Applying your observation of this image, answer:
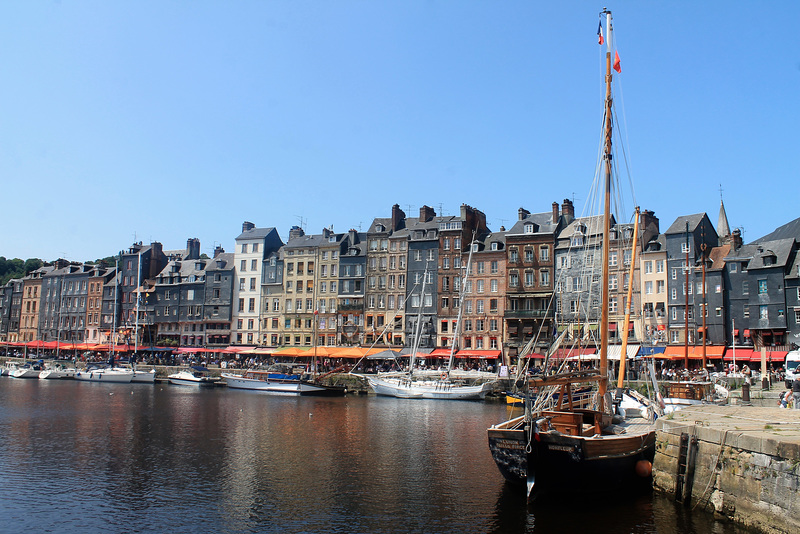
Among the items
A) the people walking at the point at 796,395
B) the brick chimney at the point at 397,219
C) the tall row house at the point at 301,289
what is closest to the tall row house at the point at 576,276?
the brick chimney at the point at 397,219

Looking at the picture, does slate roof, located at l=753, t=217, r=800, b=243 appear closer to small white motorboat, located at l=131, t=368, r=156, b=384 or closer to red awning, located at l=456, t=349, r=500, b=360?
red awning, located at l=456, t=349, r=500, b=360

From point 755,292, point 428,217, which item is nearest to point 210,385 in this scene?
point 428,217

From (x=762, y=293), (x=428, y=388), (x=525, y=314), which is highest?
(x=762, y=293)

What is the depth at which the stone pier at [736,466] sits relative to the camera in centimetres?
1474

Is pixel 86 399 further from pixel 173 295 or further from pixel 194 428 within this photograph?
pixel 173 295

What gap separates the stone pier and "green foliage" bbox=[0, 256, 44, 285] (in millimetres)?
157891

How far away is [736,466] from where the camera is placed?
1666cm

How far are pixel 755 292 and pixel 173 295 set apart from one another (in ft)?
256

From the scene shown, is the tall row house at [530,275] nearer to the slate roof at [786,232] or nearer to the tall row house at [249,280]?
the slate roof at [786,232]

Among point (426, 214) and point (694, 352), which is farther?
point (426, 214)

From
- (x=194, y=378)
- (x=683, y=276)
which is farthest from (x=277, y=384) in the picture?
(x=683, y=276)

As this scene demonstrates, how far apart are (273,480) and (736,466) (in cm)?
1546

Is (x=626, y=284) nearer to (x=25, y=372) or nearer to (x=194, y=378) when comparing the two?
(x=194, y=378)

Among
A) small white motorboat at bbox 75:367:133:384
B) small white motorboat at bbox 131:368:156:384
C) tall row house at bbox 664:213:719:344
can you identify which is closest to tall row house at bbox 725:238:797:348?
tall row house at bbox 664:213:719:344
